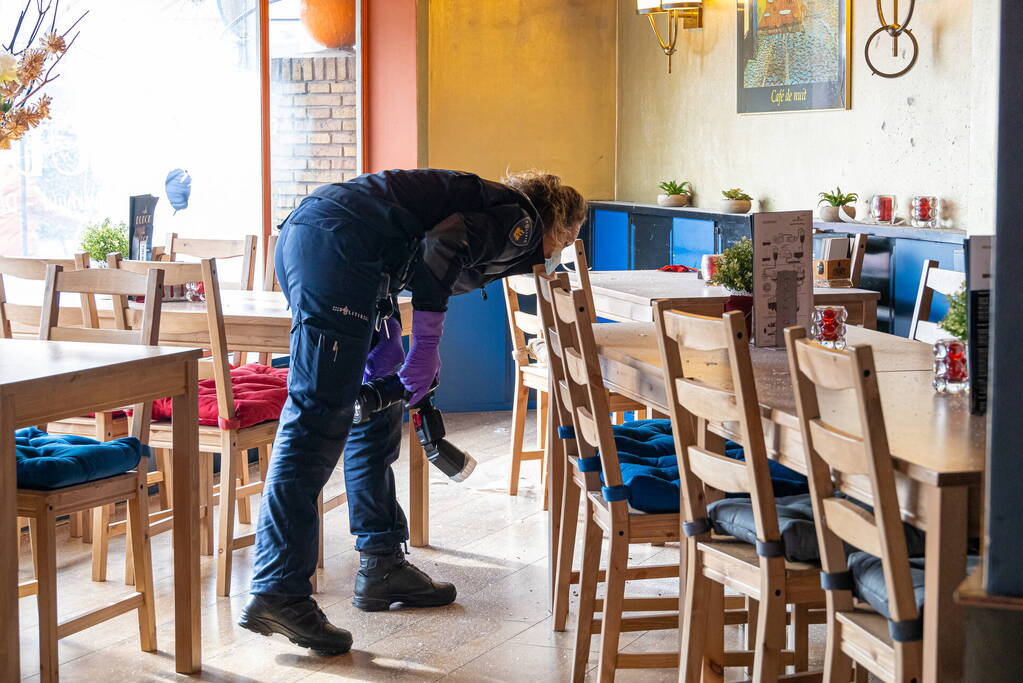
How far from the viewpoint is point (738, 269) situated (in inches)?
130

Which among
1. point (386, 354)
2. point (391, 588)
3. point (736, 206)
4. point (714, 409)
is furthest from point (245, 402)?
point (736, 206)

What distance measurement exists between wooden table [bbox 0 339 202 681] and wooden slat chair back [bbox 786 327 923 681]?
1605 mm

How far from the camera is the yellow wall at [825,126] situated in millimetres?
4497

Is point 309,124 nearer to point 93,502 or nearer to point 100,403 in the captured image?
point 93,502

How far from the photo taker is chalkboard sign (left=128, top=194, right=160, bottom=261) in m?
4.52

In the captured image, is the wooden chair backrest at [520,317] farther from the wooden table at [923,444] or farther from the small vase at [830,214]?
the small vase at [830,214]

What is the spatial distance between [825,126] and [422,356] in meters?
2.80

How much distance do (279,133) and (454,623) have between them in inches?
139

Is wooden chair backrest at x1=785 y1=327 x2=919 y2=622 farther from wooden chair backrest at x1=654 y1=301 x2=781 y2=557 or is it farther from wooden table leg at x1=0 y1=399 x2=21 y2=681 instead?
wooden table leg at x1=0 y1=399 x2=21 y2=681

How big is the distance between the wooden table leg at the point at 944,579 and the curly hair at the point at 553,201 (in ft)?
6.15

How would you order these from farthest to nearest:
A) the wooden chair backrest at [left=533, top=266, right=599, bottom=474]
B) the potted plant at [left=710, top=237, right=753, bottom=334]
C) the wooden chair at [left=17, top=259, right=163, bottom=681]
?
the potted plant at [left=710, top=237, right=753, bottom=334], the wooden chair backrest at [left=533, top=266, right=599, bottom=474], the wooden chair at [left=17, top=259, right=163, bottom=681]

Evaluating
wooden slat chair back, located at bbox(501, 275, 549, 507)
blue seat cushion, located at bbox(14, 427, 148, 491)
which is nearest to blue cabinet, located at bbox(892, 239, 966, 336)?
wooden slat chair back, located at bbox(501, 275, 549, 507)

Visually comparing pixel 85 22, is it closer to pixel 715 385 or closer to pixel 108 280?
pixel 108 280

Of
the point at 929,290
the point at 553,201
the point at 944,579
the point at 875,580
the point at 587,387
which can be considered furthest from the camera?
the point at 929,290
